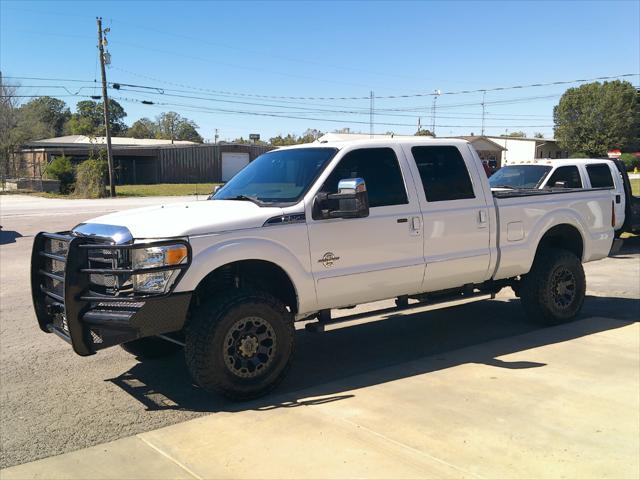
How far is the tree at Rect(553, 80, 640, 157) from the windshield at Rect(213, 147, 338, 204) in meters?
72.7

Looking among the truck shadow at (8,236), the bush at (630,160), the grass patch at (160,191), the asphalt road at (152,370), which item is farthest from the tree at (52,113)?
the asphalt road at (152,370)

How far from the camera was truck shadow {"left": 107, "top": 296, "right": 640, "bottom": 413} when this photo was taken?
4.99 meters

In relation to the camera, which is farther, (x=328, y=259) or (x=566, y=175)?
(x=566, y=175)

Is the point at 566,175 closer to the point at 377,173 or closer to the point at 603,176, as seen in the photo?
the point at 603,176

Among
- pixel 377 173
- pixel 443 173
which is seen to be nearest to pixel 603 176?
pixel 443 173

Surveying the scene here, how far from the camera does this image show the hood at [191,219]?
14.9 feet

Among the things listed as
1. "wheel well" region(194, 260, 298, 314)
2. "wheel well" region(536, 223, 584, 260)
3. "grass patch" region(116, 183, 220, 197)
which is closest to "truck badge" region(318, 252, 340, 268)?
"wheel well" region(194, 260, 298, 314)

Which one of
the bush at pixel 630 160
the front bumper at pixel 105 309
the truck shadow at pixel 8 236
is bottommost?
the truck shadow at pixel 8 236

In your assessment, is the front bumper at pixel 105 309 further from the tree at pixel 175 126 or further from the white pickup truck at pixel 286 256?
the tree at pixel 175 126

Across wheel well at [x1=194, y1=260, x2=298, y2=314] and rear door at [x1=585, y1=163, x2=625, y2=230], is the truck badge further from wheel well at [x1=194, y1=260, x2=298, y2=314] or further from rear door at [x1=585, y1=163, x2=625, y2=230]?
rear door at [x1=585, y1=163, x2=625, y2=230]

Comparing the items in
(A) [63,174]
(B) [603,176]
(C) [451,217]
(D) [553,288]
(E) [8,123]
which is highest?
(E) [8,123]

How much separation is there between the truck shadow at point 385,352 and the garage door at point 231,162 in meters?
56.6

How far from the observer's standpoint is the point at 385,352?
20.3ft

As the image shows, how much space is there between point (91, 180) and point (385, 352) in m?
37.8
